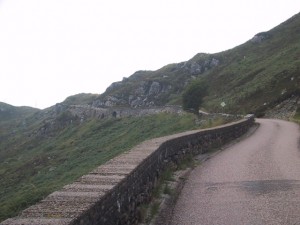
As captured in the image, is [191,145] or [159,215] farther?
[191,145]

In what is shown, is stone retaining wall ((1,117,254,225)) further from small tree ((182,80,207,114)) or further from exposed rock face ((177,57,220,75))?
exposed rock face ((177,57,220,75))

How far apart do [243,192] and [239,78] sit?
82163 millimetres

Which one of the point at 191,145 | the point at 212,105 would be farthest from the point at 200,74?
the point at 191,145

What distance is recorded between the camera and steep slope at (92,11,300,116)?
209ft

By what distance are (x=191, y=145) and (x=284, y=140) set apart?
387 inches

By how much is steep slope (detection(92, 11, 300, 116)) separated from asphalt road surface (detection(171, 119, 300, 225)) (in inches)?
1608

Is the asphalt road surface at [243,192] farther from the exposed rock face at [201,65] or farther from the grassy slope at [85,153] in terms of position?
the exposed rock face at [201,65]

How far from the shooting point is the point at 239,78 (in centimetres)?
9038

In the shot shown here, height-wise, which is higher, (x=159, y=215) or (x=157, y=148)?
(x=157, y=148)

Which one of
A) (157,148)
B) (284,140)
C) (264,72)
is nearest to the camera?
(157,148)

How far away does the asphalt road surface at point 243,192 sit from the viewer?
8.62 m

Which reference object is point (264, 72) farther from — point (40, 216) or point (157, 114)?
point (40, 216)

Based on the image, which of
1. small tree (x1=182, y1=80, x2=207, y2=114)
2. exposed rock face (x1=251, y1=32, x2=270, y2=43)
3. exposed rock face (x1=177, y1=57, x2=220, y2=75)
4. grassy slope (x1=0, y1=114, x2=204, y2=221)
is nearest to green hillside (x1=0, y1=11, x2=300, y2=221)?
grassy slope (x1=0, y1=114, x2=204, y2=221)

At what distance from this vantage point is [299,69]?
63812mm
